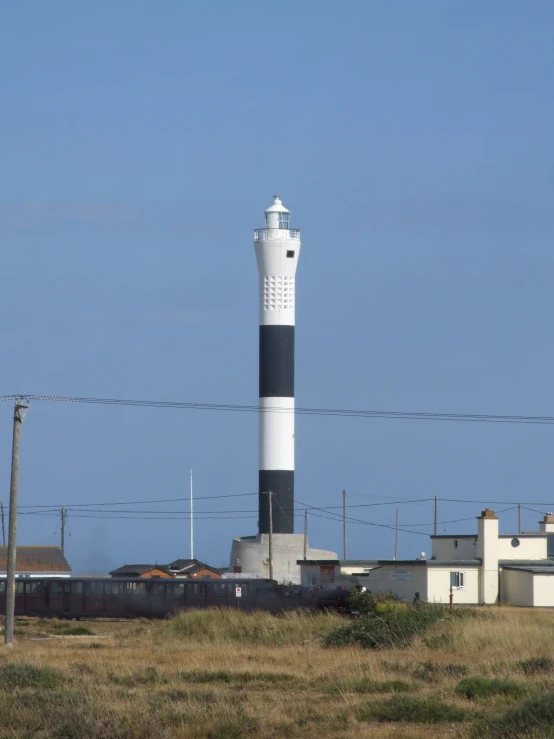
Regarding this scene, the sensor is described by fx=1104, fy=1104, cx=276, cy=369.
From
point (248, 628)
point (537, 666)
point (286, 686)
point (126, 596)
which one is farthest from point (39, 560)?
point (537, 666)

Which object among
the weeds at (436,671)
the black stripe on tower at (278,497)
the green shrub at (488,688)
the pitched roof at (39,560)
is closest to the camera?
the green shrub at (488,688)

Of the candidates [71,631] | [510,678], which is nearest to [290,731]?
[510,678]

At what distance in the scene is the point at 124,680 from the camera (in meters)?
20.8

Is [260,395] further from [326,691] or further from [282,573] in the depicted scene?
[326,691]

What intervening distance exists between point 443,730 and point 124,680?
743 centimetres

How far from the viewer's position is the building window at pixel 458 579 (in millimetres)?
49406

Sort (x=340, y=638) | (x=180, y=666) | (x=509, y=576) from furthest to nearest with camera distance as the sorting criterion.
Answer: (x=509, y=576) → (x=340, y=638) → (x=180, y=666)

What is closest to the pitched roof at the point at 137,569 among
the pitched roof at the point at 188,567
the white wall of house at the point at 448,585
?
the pitched roof at the point at 188,567

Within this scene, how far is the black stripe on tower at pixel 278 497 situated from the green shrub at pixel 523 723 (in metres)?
48.0

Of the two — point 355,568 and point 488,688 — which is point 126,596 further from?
point 488,688

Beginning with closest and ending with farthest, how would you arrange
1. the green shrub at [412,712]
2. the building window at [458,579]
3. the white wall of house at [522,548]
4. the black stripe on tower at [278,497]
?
the green shrub at [412,712], the building window at [458,579], the white wall of house at [522,548], the black stripe on tower at [278,497]

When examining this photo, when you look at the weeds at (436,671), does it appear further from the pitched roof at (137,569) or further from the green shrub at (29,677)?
the pitched roof at (137,569)

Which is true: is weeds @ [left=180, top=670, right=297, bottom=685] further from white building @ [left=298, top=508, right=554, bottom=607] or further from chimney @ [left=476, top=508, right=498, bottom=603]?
chimney @ [left=476, top=508, right=498, bottom=603]

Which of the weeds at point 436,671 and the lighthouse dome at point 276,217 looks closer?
the weeds at point 436,671
